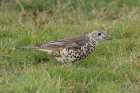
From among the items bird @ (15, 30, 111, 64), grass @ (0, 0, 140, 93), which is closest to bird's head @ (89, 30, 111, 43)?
bird @ (15, 30, 111, 64)

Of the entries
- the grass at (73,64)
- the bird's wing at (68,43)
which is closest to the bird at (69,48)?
the bird's wing at (68,43)

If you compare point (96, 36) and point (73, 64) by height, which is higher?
point (96, 36)

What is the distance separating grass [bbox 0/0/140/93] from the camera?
6961 mm

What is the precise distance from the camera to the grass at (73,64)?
274 inches

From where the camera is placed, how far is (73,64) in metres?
8.27

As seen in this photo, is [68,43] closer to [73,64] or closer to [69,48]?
[69,48]

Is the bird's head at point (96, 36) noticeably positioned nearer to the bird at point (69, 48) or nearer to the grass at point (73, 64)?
the bird at point (69, 48)

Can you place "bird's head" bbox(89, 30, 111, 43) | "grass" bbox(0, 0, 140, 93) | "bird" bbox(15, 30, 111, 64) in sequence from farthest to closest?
"bird's head" bbox(89, 30, 111, 43) < "bird" bbox(15, 30, 111, 64) < "grass" bbox(0, 0, 140, 93)

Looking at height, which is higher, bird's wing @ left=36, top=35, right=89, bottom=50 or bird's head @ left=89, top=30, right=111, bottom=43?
bird's head @ left=89, top=30, right=111, bottom=43

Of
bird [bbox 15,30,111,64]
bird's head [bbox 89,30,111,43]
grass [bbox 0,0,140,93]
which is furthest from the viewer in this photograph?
bird's head [bbox 89,30,111,43]

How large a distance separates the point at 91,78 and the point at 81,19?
4.60m

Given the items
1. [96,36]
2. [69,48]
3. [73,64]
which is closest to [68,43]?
[69,48]

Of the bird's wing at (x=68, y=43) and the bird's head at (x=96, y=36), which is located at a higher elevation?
the bird's head at (x=96, y=36)

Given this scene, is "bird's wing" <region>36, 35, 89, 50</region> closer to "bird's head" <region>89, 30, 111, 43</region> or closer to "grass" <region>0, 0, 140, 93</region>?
"bird's head" <region>89, 30, 111, 43</region>
